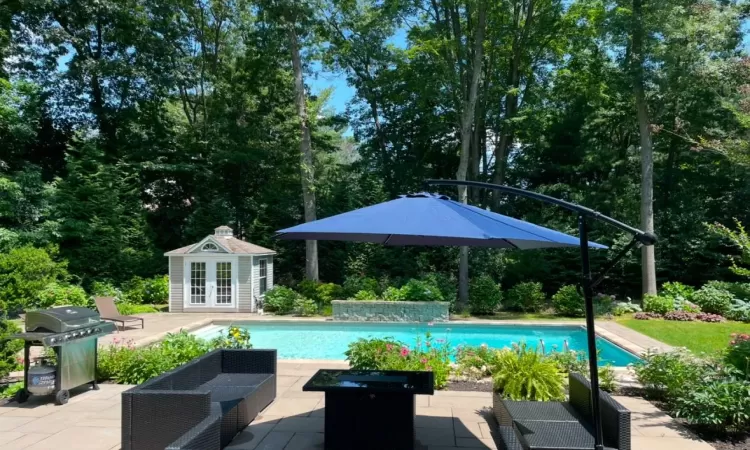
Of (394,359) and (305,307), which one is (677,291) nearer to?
(305,307)

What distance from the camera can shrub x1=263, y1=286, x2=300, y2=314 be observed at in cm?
1348

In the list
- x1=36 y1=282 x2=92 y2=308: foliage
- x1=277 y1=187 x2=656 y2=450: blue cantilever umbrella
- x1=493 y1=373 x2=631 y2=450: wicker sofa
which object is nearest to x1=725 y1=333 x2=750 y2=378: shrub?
x1=493 y1=373 x2=631 y2=450: wicker sofa

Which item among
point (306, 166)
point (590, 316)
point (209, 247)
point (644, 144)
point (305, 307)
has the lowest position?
point (305, 307)

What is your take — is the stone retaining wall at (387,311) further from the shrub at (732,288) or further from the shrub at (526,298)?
the shrub at (732,288)

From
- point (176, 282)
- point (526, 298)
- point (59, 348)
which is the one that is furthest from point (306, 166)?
point (59, 348)

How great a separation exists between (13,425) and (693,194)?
18740mm

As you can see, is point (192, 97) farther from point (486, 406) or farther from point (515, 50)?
point (486, 406)

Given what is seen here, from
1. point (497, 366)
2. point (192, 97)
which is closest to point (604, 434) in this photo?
point (497, 366)

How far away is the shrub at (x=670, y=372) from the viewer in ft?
16.2

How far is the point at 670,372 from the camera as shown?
5.10 metres

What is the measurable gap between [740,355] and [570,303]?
8.30 meters

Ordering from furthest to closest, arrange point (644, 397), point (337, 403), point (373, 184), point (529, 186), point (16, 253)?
point (529, 186) < point (373, 184) < point (16, 253) < point (644, 397) < point (337, 403)

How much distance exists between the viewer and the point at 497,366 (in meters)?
5.45

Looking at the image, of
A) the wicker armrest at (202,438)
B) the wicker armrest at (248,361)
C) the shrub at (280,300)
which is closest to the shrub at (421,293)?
the shrub at (280,300)
